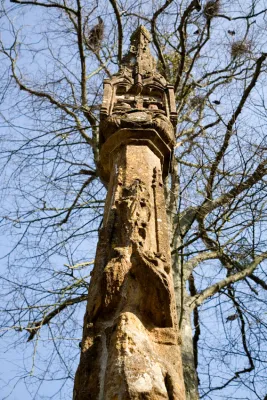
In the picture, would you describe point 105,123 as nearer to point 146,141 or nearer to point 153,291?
point 146,141

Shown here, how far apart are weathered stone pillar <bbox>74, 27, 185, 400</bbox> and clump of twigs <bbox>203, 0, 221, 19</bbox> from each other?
3562 millimetres

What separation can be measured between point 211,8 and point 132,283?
5727 millimetres

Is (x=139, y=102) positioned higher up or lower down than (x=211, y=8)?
lower down

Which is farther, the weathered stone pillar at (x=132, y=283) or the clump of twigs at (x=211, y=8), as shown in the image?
the clump of twigs at (x=211, y=8)

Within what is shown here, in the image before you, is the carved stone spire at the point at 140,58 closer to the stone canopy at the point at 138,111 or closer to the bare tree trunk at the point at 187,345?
the stone canopy at the point at 138,111

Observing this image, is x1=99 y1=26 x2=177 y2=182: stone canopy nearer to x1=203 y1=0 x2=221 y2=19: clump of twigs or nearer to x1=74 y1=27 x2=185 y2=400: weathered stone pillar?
x1=74 y1=27 x2=185 y2=400: weathered stone pillar

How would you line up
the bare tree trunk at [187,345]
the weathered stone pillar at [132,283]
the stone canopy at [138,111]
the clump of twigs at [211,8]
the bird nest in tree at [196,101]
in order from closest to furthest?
1. the weathered stone pillar at [132,283]
2. the bare tree trunk at [187,345]
3. the stone canopy at [138,111]
4. the clump of twigs at [211,8]
5. the bird nest in tree at [196,101]

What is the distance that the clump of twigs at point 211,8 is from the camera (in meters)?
6.90

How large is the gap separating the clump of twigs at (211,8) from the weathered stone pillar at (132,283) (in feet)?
11.7

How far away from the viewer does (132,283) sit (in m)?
2.53

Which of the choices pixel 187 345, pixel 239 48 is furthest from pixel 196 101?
pixel 187 345

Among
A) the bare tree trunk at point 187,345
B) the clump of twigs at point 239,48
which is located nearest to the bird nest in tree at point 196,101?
the clump of twigs at point 239,48

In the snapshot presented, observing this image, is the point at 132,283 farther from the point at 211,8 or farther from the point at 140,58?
the point at 211,8

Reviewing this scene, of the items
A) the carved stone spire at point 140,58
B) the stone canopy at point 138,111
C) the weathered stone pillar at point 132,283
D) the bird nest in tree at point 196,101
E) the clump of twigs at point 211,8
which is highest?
the clump of twigs at point 211,8
